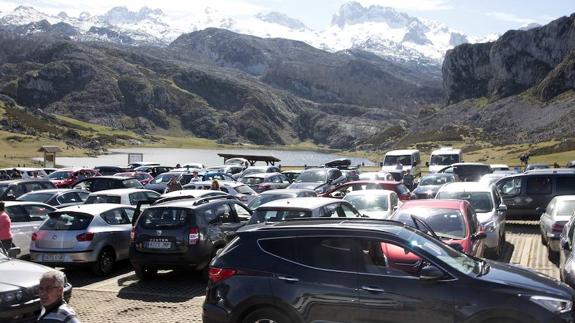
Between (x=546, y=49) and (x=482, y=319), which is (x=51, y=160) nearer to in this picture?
(x=482, y=319)

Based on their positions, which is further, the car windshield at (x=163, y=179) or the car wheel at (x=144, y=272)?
the car windshield at (x=163, y=179)

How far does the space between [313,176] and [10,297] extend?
21.3 meters

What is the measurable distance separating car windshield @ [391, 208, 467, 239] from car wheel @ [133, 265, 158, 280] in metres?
5.08

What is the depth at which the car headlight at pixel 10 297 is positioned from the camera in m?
7.81

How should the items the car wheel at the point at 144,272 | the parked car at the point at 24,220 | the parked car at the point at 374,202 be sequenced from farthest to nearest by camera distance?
the parked car at the point at 374,202
the parked car at the point at 24,220
the car wheel at the point at 144,272

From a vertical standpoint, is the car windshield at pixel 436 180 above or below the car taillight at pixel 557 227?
above

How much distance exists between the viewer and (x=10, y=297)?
25.8 feet

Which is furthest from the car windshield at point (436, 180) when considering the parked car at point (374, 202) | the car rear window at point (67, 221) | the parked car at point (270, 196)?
the car rear window at point (67, 221)

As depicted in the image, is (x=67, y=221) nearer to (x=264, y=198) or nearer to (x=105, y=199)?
(x=105, y=199)

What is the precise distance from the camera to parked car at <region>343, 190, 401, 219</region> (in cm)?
1623

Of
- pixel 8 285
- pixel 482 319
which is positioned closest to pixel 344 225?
pixel 482 319

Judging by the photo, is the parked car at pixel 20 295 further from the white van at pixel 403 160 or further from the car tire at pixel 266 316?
the white van at pixel 403 160

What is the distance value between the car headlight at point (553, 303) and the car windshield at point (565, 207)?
871 cm

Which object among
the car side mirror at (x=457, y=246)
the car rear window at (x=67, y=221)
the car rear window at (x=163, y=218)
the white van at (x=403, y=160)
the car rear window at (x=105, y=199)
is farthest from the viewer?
the white van at (x=403, y=160)
